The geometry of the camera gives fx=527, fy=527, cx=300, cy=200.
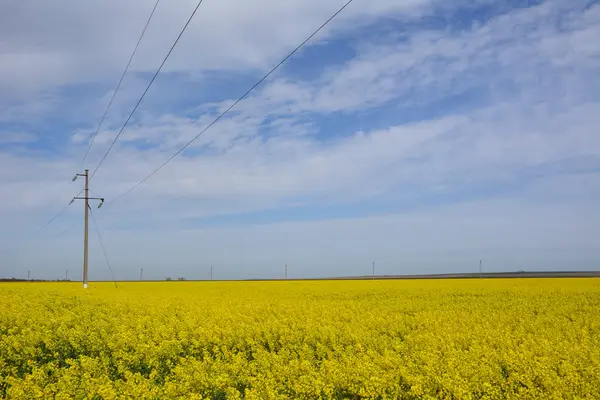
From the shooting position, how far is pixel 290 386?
27.5ft

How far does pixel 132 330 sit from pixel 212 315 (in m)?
2.81

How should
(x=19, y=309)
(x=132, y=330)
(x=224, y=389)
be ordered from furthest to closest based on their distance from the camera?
1. (x=19, y=309)
2. (x=132, y=330)
3. (x=224, y=389)

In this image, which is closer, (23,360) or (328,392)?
(328,392)

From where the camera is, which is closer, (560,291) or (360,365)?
(360,365)

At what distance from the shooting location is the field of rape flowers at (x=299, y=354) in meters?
8.16

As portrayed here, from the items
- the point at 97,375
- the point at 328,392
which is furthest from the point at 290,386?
the point at 97,375

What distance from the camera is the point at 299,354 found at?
11758mm

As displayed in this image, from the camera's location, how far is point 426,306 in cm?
2091

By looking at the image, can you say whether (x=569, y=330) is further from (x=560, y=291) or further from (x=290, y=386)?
(x=560, y=291)

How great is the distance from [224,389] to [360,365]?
90.0 inches

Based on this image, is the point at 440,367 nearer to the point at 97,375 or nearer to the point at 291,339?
the point at 291,339

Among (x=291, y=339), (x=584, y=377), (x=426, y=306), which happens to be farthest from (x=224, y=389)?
(x=426, y=306)

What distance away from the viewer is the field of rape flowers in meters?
8.16

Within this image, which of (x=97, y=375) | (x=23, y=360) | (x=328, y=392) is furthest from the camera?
(x=23, y=360)
